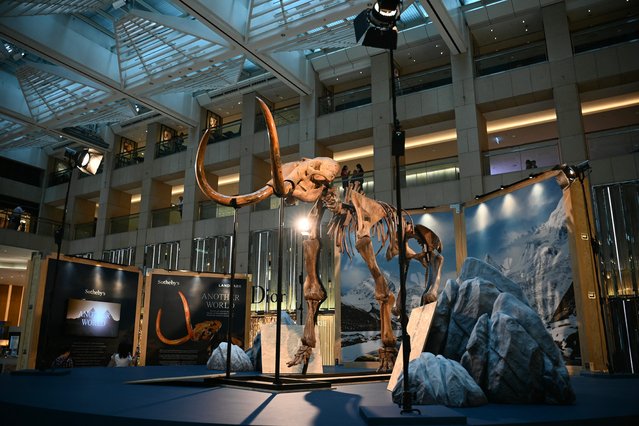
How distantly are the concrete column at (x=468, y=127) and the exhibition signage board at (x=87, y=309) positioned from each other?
10.6m

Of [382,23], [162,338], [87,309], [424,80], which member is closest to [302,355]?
[382,23]

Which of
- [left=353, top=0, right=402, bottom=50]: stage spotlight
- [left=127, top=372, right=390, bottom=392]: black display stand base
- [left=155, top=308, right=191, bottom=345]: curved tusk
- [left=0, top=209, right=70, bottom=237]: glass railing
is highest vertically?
[left=0, top=209, right=70, bottom=237]: glass railing

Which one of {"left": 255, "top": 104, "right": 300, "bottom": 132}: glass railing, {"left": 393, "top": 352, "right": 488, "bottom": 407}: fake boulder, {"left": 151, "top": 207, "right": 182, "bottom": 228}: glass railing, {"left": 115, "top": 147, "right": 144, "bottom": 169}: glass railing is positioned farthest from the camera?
{"left": 115, "top": 147, "right": 144, "bottom": 169}: glass railing

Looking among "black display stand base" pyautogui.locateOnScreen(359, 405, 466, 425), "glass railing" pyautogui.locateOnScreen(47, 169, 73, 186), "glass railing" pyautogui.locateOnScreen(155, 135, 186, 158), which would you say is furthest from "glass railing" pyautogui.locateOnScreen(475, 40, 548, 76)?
"glass railing" pyautogui.locateOnScreen(47, 169, 73, 186)

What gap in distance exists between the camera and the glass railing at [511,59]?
1600cm

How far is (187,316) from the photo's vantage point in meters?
14.2

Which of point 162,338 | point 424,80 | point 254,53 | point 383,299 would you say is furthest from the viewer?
point 424,80

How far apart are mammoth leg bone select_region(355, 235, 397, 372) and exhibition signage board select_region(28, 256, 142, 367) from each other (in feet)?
27.4

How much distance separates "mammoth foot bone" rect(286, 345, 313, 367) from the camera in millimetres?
6969

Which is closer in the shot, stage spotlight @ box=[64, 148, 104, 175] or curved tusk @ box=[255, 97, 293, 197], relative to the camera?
curved tusk @ box=[255, 97, 293, 197]

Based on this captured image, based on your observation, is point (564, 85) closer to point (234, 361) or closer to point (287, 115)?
point (287, 115)

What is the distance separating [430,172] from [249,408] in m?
14.0

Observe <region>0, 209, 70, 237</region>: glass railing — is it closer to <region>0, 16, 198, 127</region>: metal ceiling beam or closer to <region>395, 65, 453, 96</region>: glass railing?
<region>0, 16, 198, 127</region>: metal ceiling beam

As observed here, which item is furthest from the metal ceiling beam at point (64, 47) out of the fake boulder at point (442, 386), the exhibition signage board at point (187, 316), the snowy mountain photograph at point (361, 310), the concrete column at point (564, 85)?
the fake boulder at point (442, 386)
